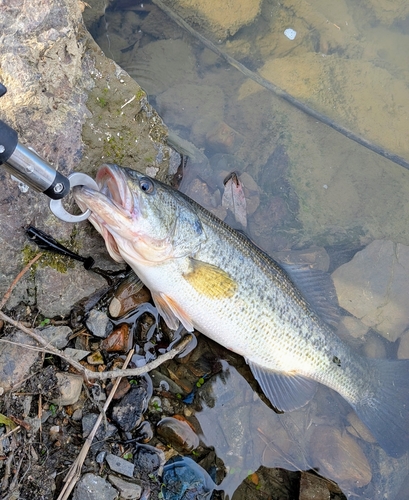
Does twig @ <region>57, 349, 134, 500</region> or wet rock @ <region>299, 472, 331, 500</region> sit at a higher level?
twig @ <region>57, 349, 134, 500</region>

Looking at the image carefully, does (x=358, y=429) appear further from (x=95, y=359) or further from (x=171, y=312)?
(x=95, y=359)

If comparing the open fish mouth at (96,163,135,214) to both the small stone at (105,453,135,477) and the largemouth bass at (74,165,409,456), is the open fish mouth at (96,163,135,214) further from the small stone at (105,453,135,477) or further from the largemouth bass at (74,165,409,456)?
the small stone at (105,453,135,477)

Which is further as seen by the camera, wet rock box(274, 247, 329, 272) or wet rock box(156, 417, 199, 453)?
wet rock box(274, 247, 329, 272)

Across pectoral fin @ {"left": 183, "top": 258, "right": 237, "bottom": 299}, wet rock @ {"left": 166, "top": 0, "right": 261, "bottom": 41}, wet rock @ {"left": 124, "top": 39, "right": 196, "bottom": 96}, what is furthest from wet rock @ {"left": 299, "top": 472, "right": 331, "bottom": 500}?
wet rock @ {"left": 166, "top": 0, "right": 261, "bottom": 41}

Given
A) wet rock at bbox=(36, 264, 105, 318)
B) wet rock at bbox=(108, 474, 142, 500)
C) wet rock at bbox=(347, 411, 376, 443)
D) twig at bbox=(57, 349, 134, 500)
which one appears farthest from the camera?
wet rock at bbox=(347, 411, 376, 443)

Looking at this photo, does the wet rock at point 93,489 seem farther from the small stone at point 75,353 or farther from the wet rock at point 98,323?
the wet rock at point 98,323

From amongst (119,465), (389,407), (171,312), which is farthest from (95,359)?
(389,407)

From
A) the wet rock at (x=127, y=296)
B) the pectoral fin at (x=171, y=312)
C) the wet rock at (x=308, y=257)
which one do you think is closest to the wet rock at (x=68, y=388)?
the wet rock at (x=127, y=296)
